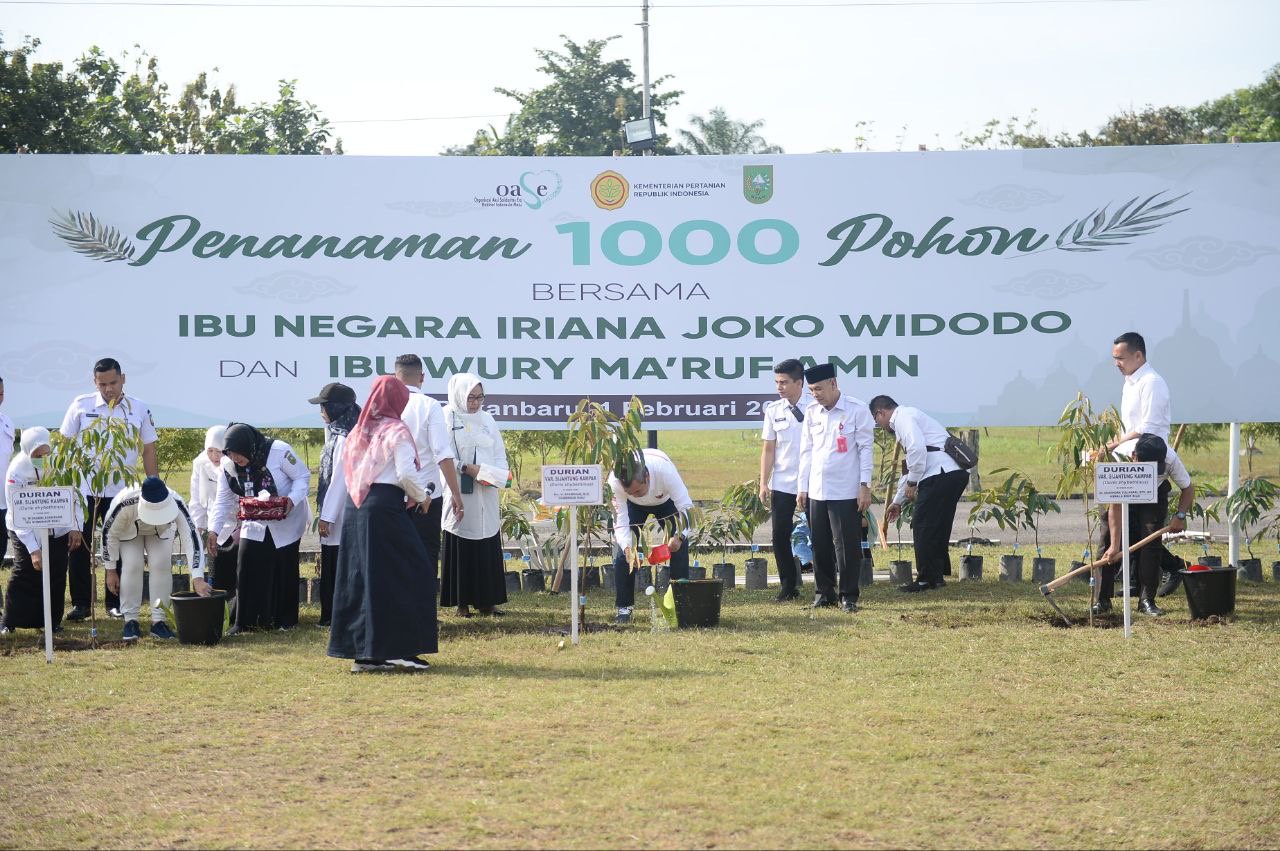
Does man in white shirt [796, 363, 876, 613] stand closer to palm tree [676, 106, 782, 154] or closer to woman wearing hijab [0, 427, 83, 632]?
woman wearing hijab [0, 427, 83, 632]

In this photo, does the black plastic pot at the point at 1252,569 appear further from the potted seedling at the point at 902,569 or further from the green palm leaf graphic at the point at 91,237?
the green palm leaf graphic at the point at 91,237

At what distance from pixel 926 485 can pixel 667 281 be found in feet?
8.65

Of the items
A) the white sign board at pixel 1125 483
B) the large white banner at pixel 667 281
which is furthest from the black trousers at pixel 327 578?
the white sign board at pixel 1125 483

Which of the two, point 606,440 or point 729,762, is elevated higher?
point 606,440

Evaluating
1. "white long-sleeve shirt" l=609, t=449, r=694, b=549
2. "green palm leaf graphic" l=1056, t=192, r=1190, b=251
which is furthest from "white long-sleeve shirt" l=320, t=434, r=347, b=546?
"green palm leaf graphic" l=1056, t=192, r=1190, b=251

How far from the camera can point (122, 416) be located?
9.10m

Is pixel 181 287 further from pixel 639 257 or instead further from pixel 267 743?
pixel 267 743

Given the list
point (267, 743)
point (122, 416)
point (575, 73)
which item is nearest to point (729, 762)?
point (267, 743)

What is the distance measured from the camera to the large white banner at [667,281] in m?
10.8

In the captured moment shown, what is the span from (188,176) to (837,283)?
5.41m

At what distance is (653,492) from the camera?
8.63 metres

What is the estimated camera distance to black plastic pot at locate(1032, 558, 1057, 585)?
1045cm

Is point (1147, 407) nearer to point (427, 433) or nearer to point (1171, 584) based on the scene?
point (1171, 584)

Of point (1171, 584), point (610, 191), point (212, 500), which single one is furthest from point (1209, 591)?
point (212, 500)
